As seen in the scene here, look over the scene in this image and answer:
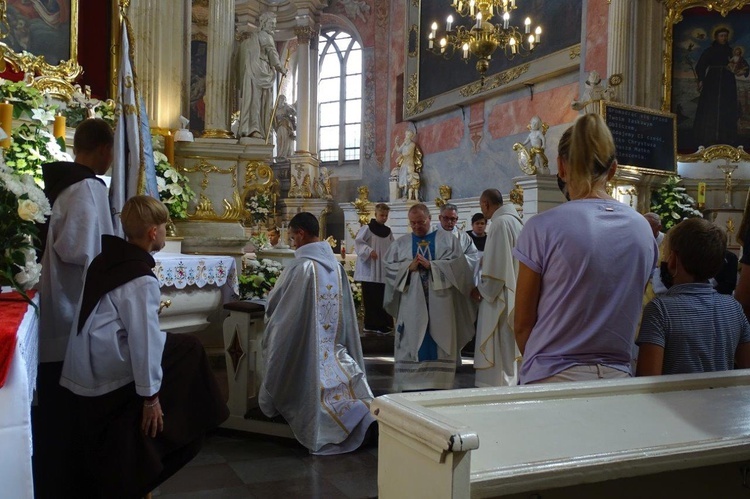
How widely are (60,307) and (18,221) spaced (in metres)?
0.58

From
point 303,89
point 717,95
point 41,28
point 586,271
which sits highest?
point 303,89

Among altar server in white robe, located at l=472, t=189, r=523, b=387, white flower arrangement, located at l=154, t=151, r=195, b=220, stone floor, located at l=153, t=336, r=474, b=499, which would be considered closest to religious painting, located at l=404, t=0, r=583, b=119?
altar server in white robe, located at l=472, t=189, r=523, b=387

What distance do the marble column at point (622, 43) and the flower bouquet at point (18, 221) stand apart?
9.11m

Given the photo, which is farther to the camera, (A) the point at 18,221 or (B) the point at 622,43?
(B) the point at 622,43

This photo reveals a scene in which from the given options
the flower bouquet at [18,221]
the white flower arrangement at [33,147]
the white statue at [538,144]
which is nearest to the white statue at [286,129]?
the white statue at [538,144]

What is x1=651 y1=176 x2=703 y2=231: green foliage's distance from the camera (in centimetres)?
955

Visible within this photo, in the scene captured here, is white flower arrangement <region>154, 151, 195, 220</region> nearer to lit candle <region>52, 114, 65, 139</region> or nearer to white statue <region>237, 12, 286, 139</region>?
white statue <region>237, 12, 286, 139</region>

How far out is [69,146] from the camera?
5629 mm

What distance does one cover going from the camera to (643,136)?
9547 millimetres

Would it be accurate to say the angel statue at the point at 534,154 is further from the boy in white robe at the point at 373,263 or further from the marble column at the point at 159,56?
the marble column at the point at 159,56

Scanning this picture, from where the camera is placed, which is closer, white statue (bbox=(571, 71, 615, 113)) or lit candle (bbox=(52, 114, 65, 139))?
lit candle (bbox=(52, 114, 65, 139))

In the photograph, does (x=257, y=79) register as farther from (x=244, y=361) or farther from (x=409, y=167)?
(x=409, y=167)

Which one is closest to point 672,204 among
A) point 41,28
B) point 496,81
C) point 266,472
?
point 496,81

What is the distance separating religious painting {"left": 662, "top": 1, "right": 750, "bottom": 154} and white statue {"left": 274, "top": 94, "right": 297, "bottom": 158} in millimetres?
11826
